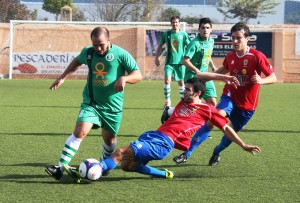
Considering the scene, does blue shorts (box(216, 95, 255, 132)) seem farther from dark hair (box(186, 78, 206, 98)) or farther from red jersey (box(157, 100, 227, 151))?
dark hair (box(186, 78, 206, 98))

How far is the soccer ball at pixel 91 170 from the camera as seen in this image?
7.07m

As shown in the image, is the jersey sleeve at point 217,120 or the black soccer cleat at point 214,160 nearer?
the jersey sleeve at point 217,120

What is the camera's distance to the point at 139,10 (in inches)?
1612

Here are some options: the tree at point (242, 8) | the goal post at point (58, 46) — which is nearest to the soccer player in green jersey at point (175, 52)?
the goal post at point (58, 46)

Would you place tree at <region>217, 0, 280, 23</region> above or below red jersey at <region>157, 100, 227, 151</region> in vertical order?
above

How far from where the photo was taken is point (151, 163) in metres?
8.76

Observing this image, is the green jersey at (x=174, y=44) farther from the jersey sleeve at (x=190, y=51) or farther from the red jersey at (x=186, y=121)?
the red jersey at (x=186, y=121)

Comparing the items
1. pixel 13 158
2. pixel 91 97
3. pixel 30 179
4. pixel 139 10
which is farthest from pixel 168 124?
pixel 139 10

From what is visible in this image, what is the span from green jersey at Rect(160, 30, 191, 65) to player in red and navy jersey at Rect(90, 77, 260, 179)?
887 cm

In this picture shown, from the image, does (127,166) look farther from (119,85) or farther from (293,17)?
(293,17)

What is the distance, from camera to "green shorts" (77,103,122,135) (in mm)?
7641

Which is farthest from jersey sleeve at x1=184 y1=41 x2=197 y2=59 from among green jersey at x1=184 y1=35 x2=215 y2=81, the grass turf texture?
the grass turf texture

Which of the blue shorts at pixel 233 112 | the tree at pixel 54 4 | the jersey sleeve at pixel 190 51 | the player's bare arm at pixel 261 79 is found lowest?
the blue shorts at pixel 233 112

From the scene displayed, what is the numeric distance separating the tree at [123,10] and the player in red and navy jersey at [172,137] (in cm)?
3185
